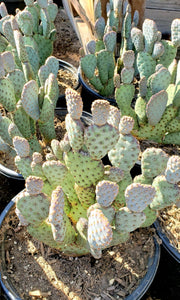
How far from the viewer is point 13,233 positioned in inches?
65.7

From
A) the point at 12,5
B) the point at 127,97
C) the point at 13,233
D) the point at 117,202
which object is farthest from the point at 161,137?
the point at 12,5

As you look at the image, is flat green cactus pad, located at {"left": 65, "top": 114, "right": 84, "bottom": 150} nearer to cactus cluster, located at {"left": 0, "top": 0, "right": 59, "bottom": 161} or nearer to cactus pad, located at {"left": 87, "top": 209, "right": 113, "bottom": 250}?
cactus pad, located at {"left": 87, "top": 209, "right": 113, "bottom": 250}

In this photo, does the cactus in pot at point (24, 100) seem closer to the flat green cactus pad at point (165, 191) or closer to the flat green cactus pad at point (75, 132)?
the flat green cactus pad at point (75, 132)

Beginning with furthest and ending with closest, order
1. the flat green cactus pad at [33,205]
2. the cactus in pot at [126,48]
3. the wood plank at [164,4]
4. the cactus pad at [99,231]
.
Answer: the wood plank at [164,4]
the cactus in pot at [126,48]
the flat green cactus pad at [33,205]
the cactus pad at [99,231]

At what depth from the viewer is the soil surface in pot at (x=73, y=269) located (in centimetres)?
144

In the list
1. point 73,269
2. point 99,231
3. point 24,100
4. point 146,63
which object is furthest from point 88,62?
point 99,231

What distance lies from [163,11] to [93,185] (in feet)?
8.17

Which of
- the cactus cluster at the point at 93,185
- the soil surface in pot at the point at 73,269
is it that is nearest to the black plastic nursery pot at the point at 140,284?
the soil surface in pot at the point at 73,269

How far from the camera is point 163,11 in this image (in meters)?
3.11

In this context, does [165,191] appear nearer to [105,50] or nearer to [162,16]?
[105,50]

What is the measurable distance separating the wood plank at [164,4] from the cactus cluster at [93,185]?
2.26 meters

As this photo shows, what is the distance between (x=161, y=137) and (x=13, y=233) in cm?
119

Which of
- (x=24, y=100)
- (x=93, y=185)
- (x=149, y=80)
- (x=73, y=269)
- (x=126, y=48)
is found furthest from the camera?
(x=126, y=48)

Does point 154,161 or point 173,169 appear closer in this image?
point 173,169
